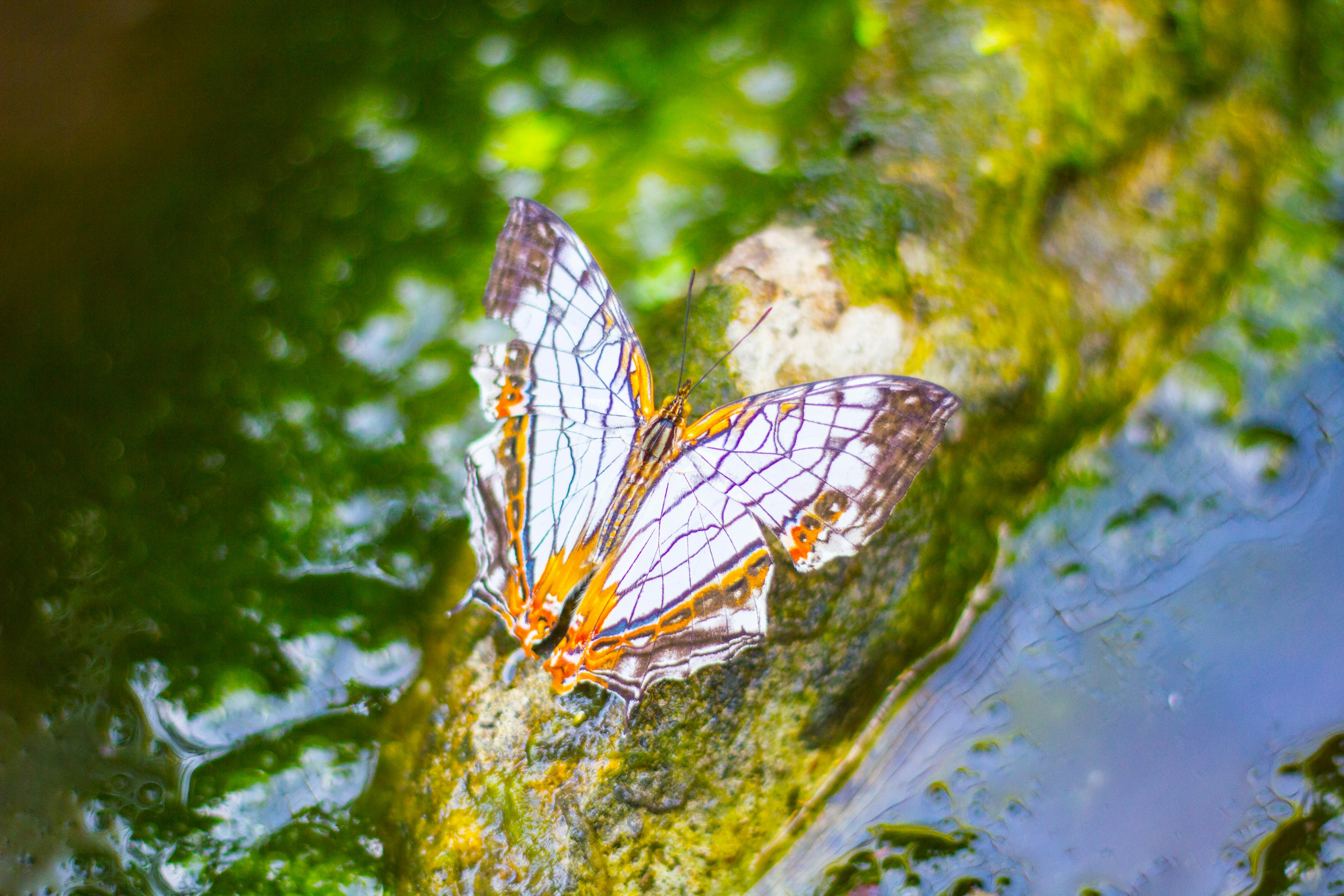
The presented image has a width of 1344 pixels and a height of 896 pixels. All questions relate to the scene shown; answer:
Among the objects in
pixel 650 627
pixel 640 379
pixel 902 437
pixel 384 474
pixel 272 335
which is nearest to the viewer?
pixel 902 437

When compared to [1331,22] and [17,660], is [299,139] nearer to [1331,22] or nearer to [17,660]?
[17,660]

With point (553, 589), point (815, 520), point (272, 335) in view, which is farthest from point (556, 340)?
point (272, 335)

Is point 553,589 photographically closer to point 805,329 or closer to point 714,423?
point 714,423

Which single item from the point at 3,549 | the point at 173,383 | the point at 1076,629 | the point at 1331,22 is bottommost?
the point at 1076,629

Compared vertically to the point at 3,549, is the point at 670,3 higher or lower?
higher

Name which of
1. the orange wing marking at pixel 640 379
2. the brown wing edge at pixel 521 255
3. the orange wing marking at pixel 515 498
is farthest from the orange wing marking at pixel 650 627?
the brown wing edge at pixel 521 255

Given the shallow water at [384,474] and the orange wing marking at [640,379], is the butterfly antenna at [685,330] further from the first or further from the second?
the shallow water at [384,474]

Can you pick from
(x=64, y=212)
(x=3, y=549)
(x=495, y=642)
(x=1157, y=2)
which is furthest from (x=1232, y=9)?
(x=3, y=549)
